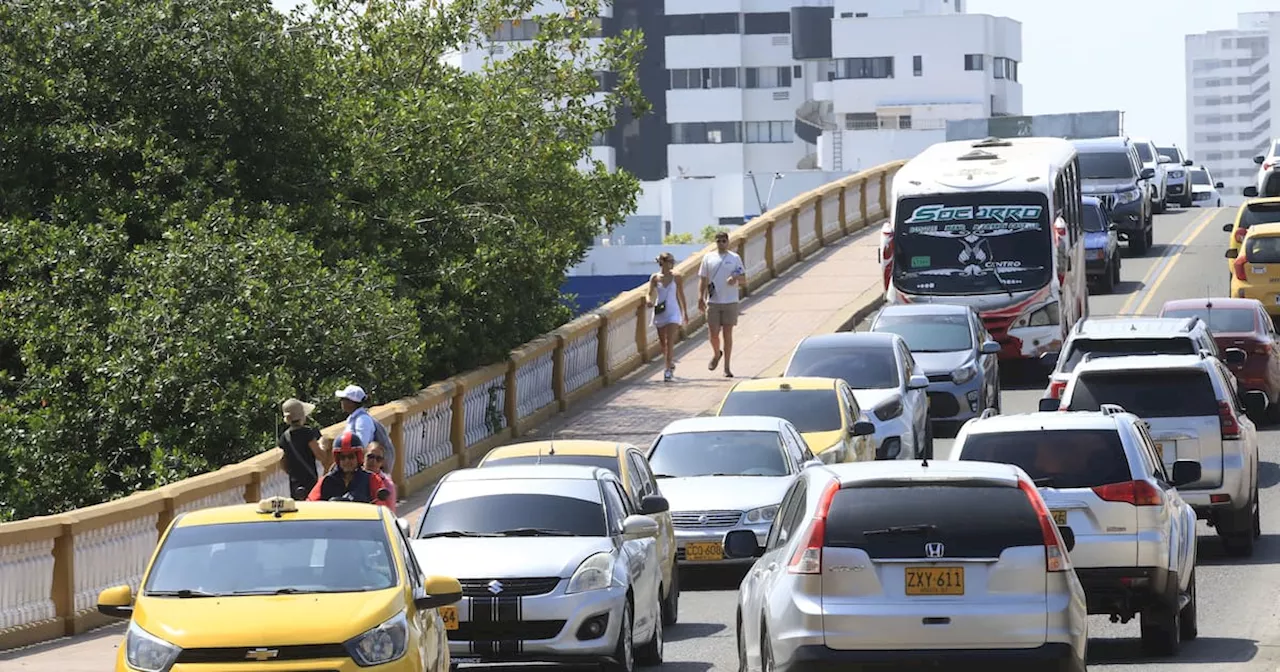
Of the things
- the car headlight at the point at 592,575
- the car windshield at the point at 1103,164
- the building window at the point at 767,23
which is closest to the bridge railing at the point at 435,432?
the car headlight at the point at 592,575

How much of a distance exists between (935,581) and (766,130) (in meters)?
131

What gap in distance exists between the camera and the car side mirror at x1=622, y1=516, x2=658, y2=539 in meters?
14.3

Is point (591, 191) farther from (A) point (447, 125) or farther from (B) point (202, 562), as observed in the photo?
(B) point (202, 562)

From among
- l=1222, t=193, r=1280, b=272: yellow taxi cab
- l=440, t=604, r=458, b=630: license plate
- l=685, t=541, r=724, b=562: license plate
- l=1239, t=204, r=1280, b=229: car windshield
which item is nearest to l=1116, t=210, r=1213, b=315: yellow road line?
l=1222, t=193, r=1280, b=272: yellow taxi cab

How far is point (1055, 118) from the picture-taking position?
80438 mm

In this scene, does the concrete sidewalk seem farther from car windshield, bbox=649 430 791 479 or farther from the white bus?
car windshield, bbox=649 430 791 479

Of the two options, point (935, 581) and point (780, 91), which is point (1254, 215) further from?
point (780, 91)

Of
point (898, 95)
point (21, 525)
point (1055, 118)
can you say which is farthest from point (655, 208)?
point (21, 525)

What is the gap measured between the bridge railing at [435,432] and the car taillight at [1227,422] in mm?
8359

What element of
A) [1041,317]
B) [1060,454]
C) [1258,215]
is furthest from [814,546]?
[1258,215]

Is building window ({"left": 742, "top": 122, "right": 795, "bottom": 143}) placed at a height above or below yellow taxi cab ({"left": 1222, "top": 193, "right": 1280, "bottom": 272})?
below

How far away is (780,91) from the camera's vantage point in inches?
5512

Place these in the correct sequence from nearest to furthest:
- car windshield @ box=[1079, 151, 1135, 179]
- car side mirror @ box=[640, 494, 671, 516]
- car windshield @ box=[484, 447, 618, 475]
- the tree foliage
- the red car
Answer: car side mirror @ box=[640, 494, 671, 516] → car windshield @ box=[484, 447, 618, 475] → the tree foliage → the red car → car windshield @ box=[1079, 151, 1135, 179]

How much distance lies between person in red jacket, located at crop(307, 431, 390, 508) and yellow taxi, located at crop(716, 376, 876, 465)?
7.56 m
